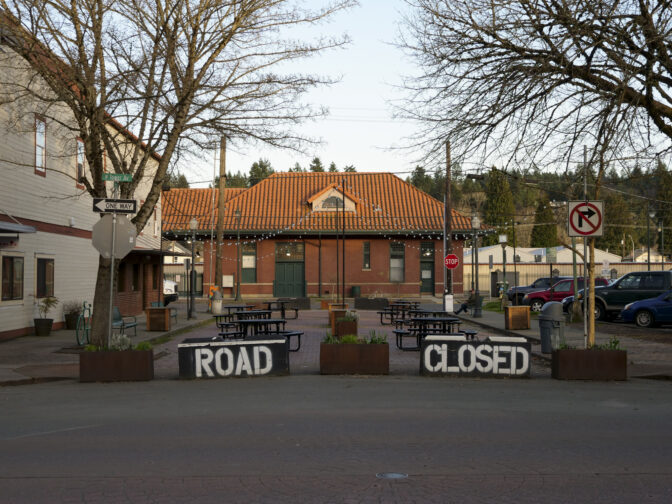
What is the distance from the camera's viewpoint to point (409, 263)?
5169cm

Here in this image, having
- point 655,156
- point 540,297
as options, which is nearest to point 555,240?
point 540,297

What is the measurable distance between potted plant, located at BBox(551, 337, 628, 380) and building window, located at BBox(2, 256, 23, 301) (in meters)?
14.3

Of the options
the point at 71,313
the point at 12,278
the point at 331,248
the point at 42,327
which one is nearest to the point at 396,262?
the point at 331,248

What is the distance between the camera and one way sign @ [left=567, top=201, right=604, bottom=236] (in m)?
14.0

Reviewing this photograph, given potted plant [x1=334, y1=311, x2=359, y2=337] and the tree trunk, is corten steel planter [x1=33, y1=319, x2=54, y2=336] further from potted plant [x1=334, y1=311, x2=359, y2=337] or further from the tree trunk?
potted plant [x1=334, y1=311, x2=359, y2=337]

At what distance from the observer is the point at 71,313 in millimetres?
23969

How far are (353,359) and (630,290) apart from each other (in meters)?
Answer: 18.7

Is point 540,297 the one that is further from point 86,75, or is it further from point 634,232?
point 634,232

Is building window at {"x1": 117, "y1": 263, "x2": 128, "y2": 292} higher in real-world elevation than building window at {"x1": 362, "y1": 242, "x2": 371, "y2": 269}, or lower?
lower

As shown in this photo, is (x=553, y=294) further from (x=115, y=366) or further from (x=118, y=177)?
(x=115, y=366)

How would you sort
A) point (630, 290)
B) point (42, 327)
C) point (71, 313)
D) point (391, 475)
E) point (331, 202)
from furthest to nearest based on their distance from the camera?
1. point (331, 202)
2. point (630, 290)
3. point (71, 313)
4. point (42, 327)
5. point (391, 475)

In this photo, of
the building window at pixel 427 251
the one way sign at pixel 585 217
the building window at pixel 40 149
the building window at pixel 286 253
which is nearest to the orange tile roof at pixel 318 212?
the building window at pixel 286 253

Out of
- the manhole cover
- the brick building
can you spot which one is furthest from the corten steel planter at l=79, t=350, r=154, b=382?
the brick building

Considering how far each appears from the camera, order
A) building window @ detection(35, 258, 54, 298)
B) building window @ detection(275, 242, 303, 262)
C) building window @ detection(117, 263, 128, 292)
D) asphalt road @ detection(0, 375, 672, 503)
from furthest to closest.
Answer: building window @ detection(275, 242, 303, 262), building window @ detection(117, 263, 128, 292), building window @ detection(35, 258, 54, 298), asphalt road @ detection(0, 375, 672, 503)
